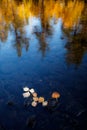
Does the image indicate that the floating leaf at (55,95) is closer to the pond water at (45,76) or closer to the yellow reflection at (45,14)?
the pond water at (45,76)

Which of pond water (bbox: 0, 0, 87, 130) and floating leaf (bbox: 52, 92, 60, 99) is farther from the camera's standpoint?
floating leaf (bbox: 52, 92, 60, 99)

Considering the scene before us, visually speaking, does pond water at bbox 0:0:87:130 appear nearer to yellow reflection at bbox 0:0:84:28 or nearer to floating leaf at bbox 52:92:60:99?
floating leaf at bbox 52:92:60:99

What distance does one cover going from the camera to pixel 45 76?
10078 mm

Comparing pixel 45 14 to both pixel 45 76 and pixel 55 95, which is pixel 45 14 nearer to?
pixel 45 76

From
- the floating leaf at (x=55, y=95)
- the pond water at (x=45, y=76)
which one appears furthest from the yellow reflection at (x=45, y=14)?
the floating leaf at (x=55, y=95)

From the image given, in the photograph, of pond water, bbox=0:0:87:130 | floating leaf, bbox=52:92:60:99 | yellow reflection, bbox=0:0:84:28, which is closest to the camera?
pond water, bbox=0:0:87:130

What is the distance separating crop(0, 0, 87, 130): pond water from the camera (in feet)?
23.8

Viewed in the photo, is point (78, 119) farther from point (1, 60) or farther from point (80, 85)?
point (1, 60)

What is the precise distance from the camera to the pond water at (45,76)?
7242 millimetres

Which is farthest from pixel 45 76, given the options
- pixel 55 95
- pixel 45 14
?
pixel 45 14

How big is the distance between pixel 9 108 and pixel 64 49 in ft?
23.2

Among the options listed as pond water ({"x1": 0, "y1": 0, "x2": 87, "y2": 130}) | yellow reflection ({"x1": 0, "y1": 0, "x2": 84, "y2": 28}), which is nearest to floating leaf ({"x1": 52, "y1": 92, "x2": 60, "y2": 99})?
pond water ({"x1": 0, "y1": 0, "x2": 87, "y2": 130})

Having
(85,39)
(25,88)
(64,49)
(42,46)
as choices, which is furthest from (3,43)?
(25,88)

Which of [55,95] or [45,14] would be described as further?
[45,14]
